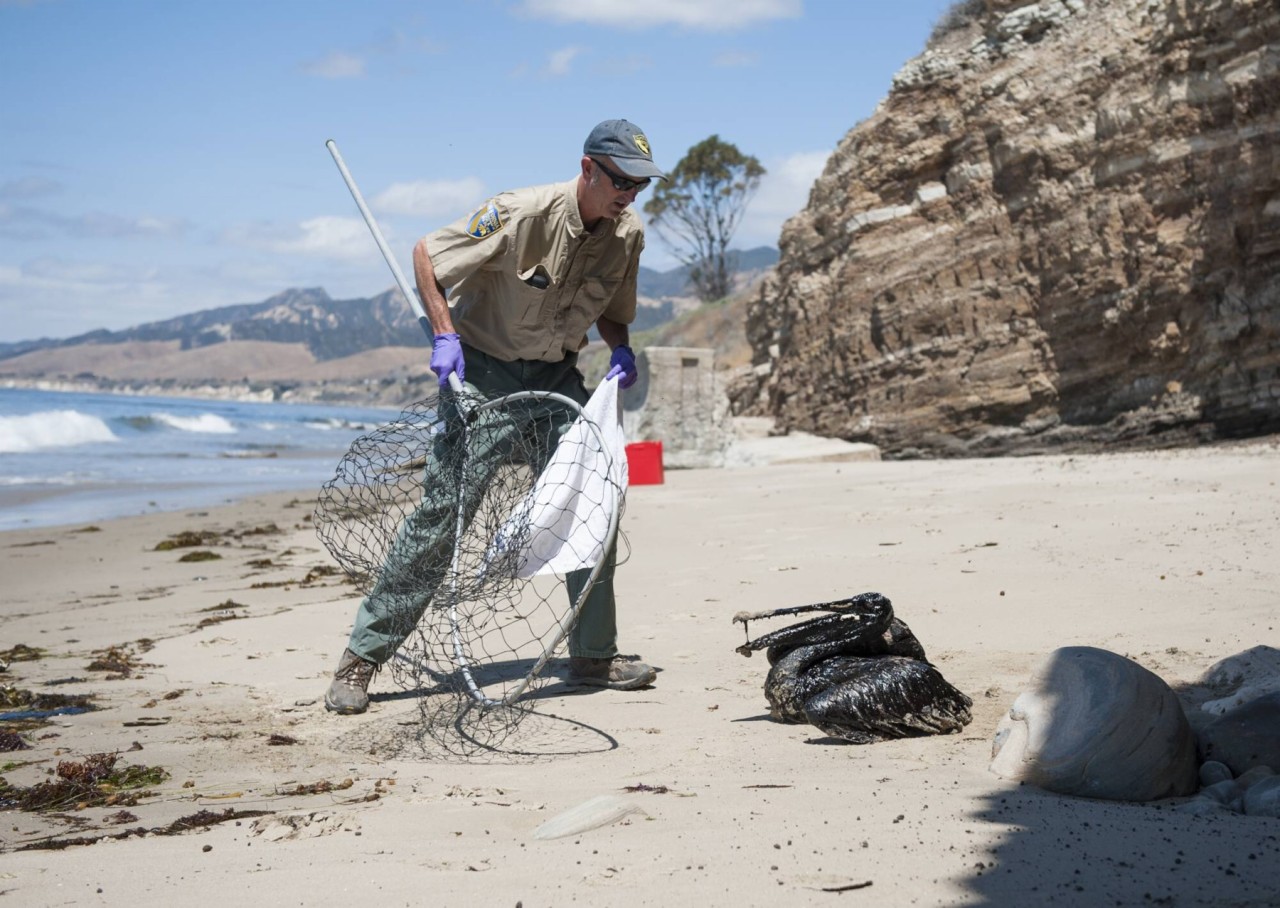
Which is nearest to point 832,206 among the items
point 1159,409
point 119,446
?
point 1159,409

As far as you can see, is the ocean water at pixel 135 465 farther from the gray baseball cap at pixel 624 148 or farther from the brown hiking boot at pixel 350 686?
the gray baseball cap at pixel 624 148

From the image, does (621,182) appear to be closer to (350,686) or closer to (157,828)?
(350,686)

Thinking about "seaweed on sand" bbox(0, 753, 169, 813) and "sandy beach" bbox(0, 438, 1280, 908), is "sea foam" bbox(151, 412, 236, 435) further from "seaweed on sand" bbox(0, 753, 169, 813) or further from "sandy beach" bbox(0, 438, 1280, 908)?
"seaweed on sand" bbox(0, 753, 169, 813)

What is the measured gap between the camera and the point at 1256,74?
11.4 meters

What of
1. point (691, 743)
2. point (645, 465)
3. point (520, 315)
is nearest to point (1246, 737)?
point (691, 743)

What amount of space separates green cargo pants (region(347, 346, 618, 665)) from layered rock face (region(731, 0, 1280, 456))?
9.18 metres

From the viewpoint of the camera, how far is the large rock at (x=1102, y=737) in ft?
10.2

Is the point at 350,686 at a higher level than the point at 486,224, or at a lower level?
lower

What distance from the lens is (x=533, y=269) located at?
462cm

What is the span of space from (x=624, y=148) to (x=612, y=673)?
212cm

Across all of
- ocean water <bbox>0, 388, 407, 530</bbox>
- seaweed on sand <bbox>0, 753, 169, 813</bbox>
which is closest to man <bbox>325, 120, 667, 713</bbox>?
seaweed on sand <bbox>0, 753, 169, 813</bbox>

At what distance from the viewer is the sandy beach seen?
2.55 meters

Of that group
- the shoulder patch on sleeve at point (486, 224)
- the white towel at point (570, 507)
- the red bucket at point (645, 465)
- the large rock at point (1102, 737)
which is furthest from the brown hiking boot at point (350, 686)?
the red bucket at point (645, 465)

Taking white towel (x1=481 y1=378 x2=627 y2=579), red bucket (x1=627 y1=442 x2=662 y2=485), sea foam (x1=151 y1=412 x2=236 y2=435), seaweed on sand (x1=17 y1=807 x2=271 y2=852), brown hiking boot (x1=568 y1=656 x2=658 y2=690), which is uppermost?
sea foam (x1=151 y1=412 x2=236 y2=435)
